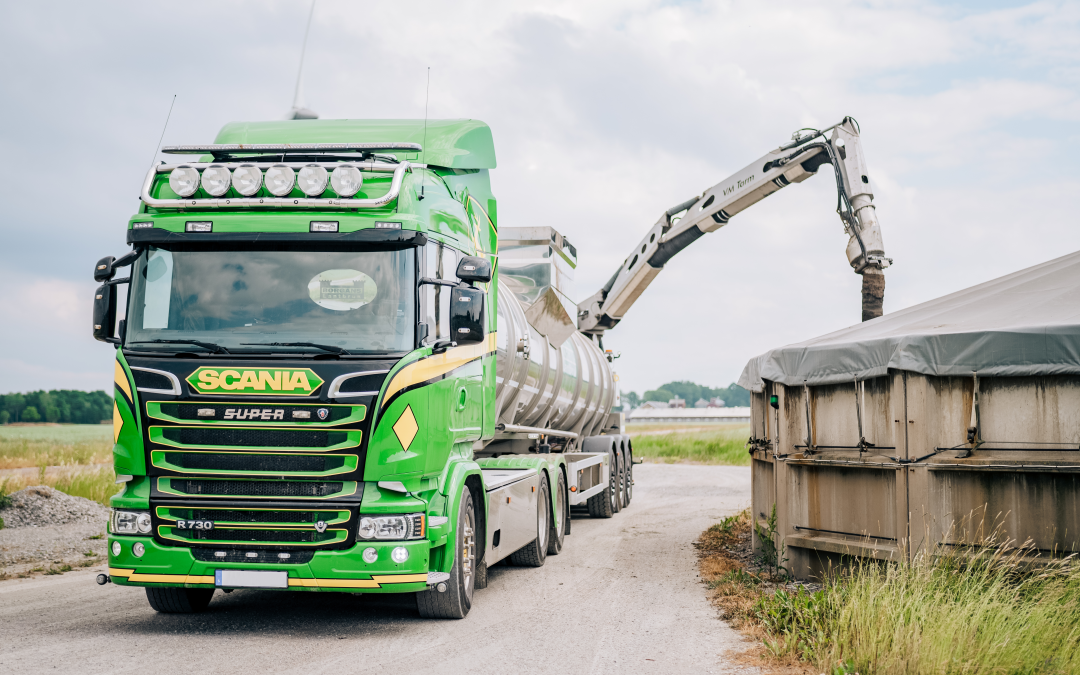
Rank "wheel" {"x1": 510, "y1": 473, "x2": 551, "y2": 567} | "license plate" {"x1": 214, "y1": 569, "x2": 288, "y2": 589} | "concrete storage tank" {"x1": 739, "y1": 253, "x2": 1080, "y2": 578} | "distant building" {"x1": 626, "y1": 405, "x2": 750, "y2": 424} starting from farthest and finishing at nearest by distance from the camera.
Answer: "distant building" {"x1": 626, "y1": 405, "x2": 750, "y2": 424}
"wheel" {"x1": 510, "y1": 473, "x2": 551, "y2": 567}
"concrete storage tank" {"x1": 739, "y1": 253, "x2": 1080, "y2": 578}
"license plate" {"x1": 214, "y1": 569, "x2": 288, "y2": 589}

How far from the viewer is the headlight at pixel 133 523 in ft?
22.7

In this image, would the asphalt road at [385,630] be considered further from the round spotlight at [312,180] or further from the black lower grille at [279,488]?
the round spotlight at [312,180]

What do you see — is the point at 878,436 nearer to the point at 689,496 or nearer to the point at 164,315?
the point at 164,315

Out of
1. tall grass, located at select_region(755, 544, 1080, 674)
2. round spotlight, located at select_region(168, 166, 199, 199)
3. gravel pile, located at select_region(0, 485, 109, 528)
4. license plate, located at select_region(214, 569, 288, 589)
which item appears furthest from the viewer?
gravel pile, located at select_region(0, 485, 109, 528)

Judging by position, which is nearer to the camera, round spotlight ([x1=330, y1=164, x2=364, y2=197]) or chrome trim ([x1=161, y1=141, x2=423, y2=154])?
round spotlight ([x1=330, y1=164, x2=364, y2=197])

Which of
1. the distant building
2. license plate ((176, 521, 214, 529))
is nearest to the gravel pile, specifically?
license plate ((176, 521, 214, 529))

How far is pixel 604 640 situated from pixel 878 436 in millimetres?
3280

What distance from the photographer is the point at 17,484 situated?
16.3m

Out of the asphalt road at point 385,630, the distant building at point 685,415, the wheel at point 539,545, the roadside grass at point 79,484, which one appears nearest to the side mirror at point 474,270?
the asphalt road at point 385,630

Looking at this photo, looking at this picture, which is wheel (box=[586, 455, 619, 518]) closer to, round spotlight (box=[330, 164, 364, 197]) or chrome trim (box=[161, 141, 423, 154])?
chrome trim (box=[161, 141, 423, 154])

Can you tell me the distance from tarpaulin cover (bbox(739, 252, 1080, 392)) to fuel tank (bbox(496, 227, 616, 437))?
3030mm

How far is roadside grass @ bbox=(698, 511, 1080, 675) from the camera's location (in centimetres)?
556

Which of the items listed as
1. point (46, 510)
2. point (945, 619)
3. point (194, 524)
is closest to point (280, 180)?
point (194, 524)

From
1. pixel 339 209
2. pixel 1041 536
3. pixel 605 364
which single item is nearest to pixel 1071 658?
pixel 1041 536
